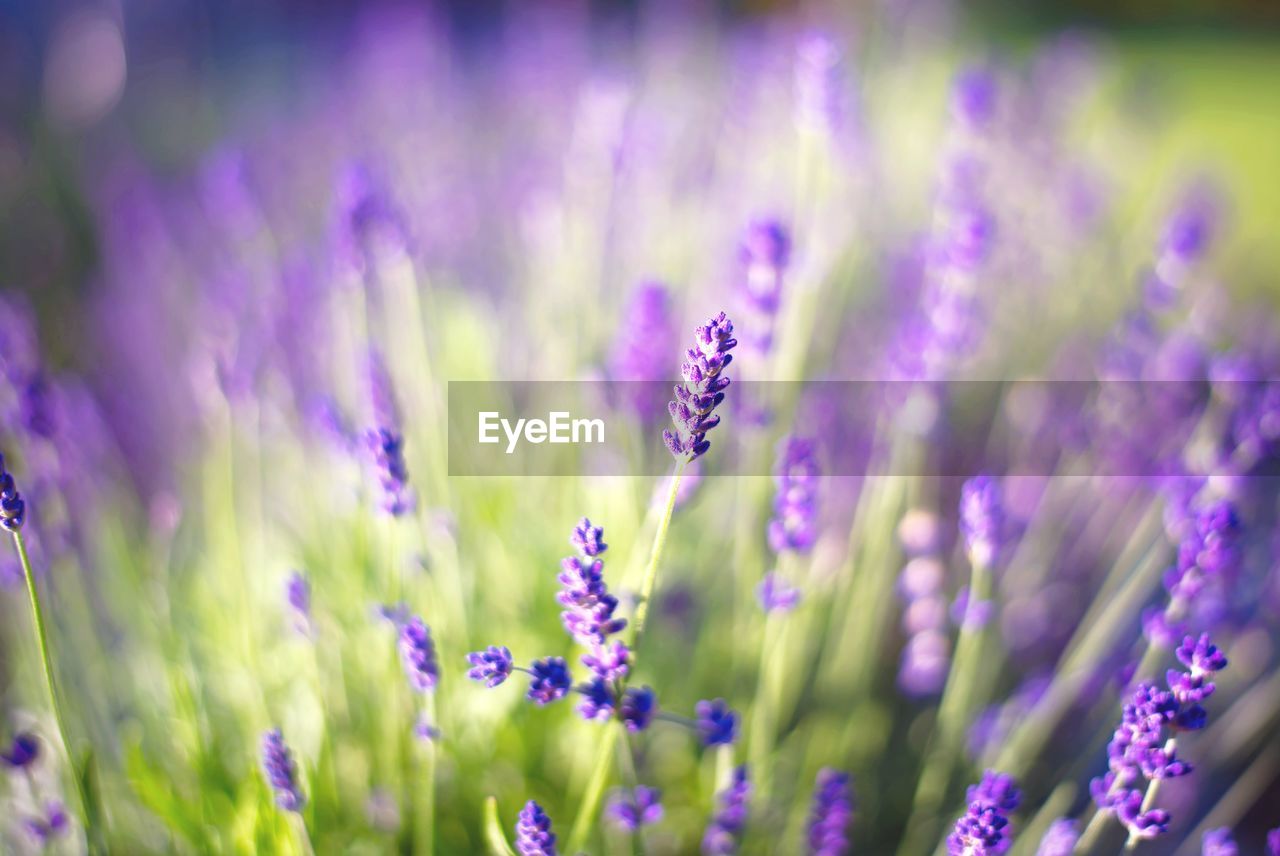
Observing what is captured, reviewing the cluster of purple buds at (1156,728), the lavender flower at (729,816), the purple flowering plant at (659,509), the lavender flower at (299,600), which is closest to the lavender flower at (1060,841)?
the purple flowering plant at (659,509)

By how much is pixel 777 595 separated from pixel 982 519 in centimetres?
32

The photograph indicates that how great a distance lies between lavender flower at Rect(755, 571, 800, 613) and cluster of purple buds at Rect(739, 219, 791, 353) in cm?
40

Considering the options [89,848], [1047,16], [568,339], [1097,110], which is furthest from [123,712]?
[1047,16]

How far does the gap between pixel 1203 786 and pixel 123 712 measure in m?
2.30

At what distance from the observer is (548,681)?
3.40ft

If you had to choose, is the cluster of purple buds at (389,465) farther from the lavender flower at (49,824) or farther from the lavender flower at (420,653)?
the lavender flower at (49,824)

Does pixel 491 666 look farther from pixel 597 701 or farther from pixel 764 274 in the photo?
A: pixel 764 274

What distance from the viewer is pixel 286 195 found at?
353 cm

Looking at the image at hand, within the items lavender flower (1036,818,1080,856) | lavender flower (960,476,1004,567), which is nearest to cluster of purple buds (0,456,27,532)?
lavender flower (960,476,1004,567)

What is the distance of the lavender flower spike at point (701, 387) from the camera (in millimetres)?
971

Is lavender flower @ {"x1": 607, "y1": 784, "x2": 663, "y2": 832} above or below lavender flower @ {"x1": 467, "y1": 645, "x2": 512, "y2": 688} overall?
below

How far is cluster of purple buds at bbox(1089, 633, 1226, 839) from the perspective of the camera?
1.06 meters

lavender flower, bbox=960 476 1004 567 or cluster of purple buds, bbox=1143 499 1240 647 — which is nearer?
cluster of purple buds, bbox=1143 499 1240 647

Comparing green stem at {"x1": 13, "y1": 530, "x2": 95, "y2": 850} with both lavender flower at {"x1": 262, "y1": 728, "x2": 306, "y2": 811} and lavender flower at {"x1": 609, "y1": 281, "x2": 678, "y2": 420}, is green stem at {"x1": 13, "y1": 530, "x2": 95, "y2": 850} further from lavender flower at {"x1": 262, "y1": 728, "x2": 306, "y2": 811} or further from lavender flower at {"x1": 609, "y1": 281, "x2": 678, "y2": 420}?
lavender flower at {"x1": 609, "y1": 281, "x2": 678, "y2": 420}
